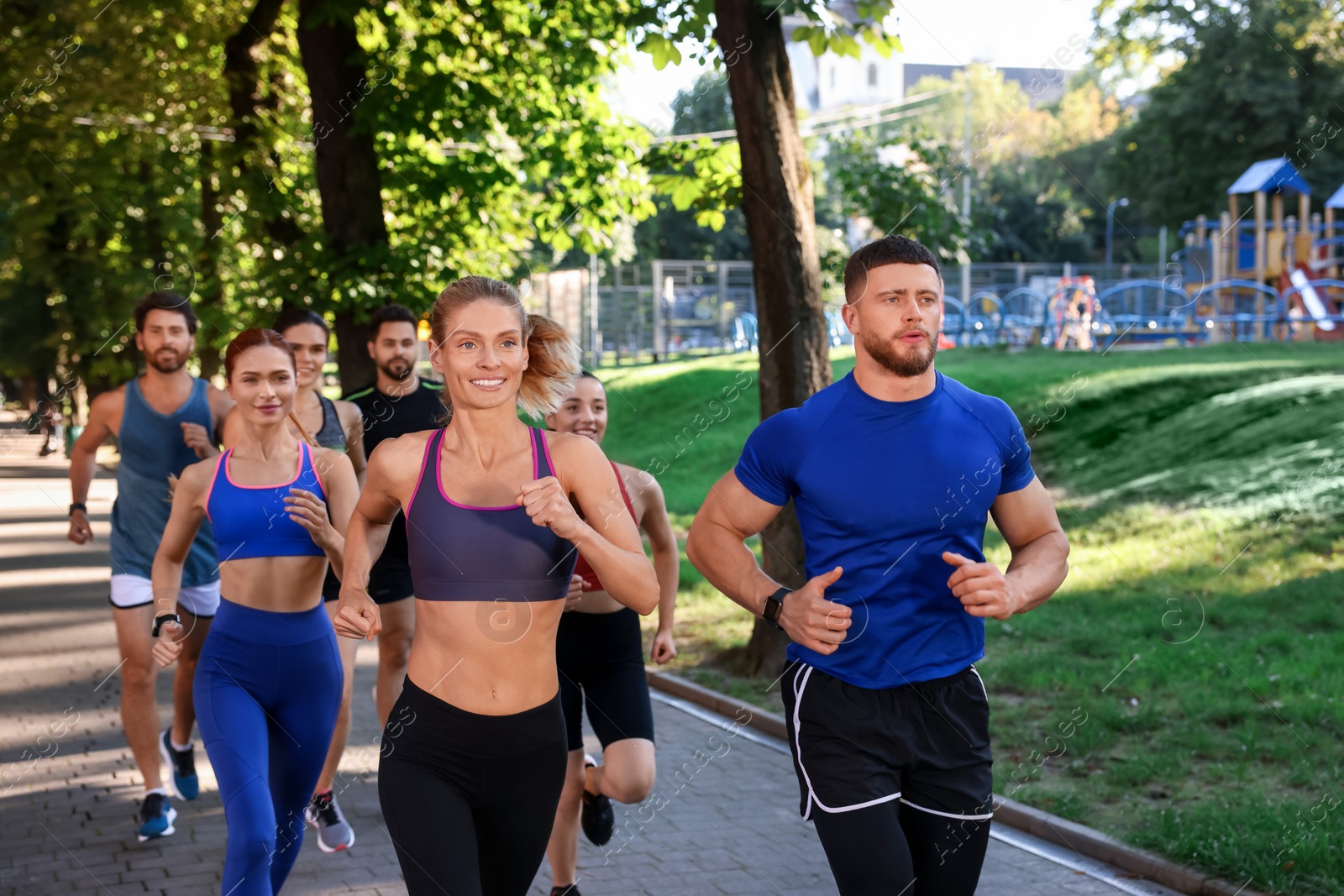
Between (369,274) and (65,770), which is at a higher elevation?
(369,274)

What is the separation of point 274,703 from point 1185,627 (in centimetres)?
699

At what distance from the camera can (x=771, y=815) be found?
6.76m

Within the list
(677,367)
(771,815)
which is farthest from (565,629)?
(677,367)

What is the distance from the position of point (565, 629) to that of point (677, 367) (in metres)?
27.0

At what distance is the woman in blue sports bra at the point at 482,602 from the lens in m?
3.43

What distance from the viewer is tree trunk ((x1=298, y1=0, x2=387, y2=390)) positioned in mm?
12938

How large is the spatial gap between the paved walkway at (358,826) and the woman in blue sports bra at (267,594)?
1.17m

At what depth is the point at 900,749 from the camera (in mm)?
3516

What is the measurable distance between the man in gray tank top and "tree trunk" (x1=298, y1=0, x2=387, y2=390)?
641 cm

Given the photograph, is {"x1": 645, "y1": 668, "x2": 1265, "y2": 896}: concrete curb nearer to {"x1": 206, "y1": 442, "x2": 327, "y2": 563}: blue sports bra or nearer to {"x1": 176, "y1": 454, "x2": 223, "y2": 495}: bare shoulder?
{"x1": 206, "y1": 442, "x2": 327, "y2": 563}: blue sports bra

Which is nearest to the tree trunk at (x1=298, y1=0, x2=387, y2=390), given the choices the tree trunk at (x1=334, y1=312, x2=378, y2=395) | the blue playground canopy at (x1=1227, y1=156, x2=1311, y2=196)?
the tree trunk at (x1=334, y1=312, x2=378, y2=395)

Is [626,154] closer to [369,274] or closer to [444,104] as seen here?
[444,104]

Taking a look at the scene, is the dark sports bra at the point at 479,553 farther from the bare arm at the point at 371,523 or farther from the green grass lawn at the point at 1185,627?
the green grass lawn at the point at 1185,627

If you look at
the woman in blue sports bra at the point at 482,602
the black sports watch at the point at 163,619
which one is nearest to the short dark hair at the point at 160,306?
the black sports watch at the point at 163,619
